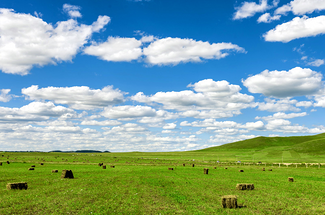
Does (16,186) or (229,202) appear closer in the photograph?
(229,202)

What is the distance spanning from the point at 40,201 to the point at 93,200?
12.8 feet

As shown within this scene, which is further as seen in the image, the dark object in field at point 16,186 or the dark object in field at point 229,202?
the dark object in field at point 16,186

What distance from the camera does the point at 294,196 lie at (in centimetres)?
2377

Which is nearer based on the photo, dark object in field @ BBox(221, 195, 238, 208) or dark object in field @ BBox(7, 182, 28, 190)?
dark object in field @ BBox(221, 195, 238, 208)

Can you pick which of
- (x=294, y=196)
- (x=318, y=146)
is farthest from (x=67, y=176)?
(x=318, y=146)

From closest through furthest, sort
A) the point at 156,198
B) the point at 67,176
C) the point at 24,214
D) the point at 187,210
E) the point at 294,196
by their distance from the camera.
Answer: the point at 24,214 → the point at 187,210 → the point at 156,198 → the point at 294,196 → the point at 67,176

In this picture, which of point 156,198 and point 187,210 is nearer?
point 187,210

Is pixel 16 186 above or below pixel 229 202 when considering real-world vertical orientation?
above

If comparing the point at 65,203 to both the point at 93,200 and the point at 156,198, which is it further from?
the point at 156,198

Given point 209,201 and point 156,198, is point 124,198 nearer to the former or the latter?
point 156,198

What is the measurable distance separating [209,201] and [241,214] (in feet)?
14.7

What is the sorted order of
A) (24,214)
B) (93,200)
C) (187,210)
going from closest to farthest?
(24,214)
(187,210)
(93,200)

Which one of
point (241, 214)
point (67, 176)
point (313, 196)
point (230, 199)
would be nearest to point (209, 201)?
point (230, 199)

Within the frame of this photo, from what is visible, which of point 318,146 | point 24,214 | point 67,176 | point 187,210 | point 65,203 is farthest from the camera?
point 318,146
